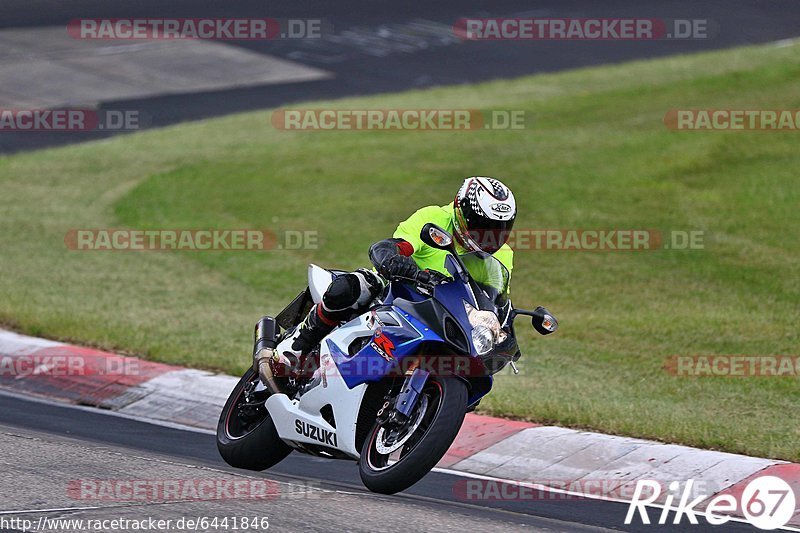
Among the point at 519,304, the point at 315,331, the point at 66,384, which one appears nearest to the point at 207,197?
the point at 519,304

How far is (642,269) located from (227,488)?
9.10 metres

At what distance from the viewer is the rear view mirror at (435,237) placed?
6.87m

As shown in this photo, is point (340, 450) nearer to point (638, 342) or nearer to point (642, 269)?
point (638, 342)

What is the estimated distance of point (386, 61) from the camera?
1156 inches

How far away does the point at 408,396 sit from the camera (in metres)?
6.96

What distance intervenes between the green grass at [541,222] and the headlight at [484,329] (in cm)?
270

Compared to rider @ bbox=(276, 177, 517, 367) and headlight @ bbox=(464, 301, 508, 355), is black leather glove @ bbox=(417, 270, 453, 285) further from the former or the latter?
headlight @ bbox=(464, 301, 508, 355)

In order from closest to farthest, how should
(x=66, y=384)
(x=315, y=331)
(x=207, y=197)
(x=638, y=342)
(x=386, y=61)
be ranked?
(x=315, y=331), (x=66, y=384), (x=638, y=342), (x=207, y=197), (x=386, y=61)
